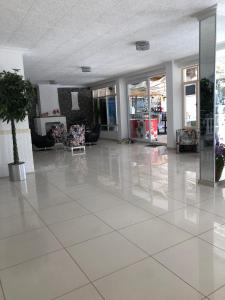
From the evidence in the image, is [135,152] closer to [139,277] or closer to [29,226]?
[29,226]

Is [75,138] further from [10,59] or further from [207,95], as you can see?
[207,95]

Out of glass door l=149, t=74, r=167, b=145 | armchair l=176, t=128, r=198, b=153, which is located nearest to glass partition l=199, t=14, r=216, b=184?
armchair l=176, t=128, r=198, b=153

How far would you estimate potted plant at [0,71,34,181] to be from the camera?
470 centimetres

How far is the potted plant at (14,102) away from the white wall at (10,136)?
1.00 feet

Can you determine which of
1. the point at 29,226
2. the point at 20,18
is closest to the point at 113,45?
the point at 20,18

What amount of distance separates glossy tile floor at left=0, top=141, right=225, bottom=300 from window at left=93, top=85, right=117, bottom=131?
6.77 m

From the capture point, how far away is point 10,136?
17.8 ft

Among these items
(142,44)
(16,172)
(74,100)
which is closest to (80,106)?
(74,100)

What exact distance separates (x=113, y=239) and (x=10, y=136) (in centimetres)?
386

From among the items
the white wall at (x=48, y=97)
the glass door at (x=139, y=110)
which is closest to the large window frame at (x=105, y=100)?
the glass door at (x=139, y=110)

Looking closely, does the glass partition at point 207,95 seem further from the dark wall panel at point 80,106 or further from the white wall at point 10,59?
the dark wall panel at point 80,106

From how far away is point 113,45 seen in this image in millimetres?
5312

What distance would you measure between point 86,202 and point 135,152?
4398mm

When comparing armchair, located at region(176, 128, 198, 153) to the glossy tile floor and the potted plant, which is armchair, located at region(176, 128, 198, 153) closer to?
the glossy tile floor
